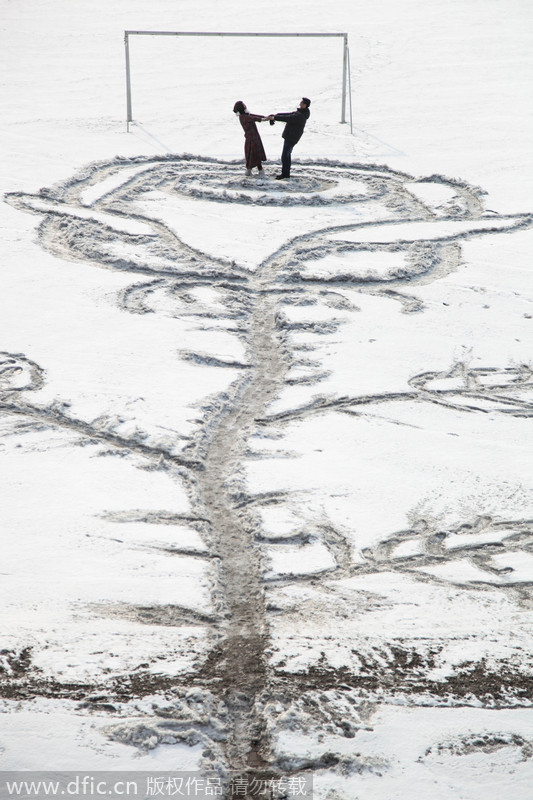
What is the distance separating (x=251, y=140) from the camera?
10039 mm

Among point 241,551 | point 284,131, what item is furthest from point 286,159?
point 241,551

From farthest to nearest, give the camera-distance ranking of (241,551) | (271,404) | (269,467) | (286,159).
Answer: (286,159) < (271,404) < (269,467) < (241,551)

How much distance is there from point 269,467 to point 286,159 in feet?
20.8

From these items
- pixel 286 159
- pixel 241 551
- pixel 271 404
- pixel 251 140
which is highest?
pixel 251 140

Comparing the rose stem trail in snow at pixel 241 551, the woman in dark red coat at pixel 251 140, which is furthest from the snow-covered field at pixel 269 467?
the woman in dark red coat at pixel 251 140

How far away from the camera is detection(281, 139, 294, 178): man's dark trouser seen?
32.4ft

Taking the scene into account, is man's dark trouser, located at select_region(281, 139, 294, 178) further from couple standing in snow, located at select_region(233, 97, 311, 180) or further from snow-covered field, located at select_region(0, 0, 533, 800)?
snow-covered field, located at select_region(0, 0, 533, 800)

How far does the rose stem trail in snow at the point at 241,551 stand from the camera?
300 centimetres

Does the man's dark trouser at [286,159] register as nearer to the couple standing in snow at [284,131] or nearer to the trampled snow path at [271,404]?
the couple standing in snow at [284,131]

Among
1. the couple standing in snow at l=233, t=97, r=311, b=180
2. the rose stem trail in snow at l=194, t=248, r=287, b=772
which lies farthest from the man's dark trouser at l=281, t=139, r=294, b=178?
the rose stem trail in snow at l=194, t=248, r=287, b=772

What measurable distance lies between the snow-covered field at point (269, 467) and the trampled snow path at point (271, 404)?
0.06 feet

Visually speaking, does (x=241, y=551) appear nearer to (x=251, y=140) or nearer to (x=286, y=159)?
(x=286, y=159)

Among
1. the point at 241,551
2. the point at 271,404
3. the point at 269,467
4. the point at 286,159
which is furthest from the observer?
the point at 286,159

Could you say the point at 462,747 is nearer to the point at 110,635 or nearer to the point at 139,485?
the point at 110,635
